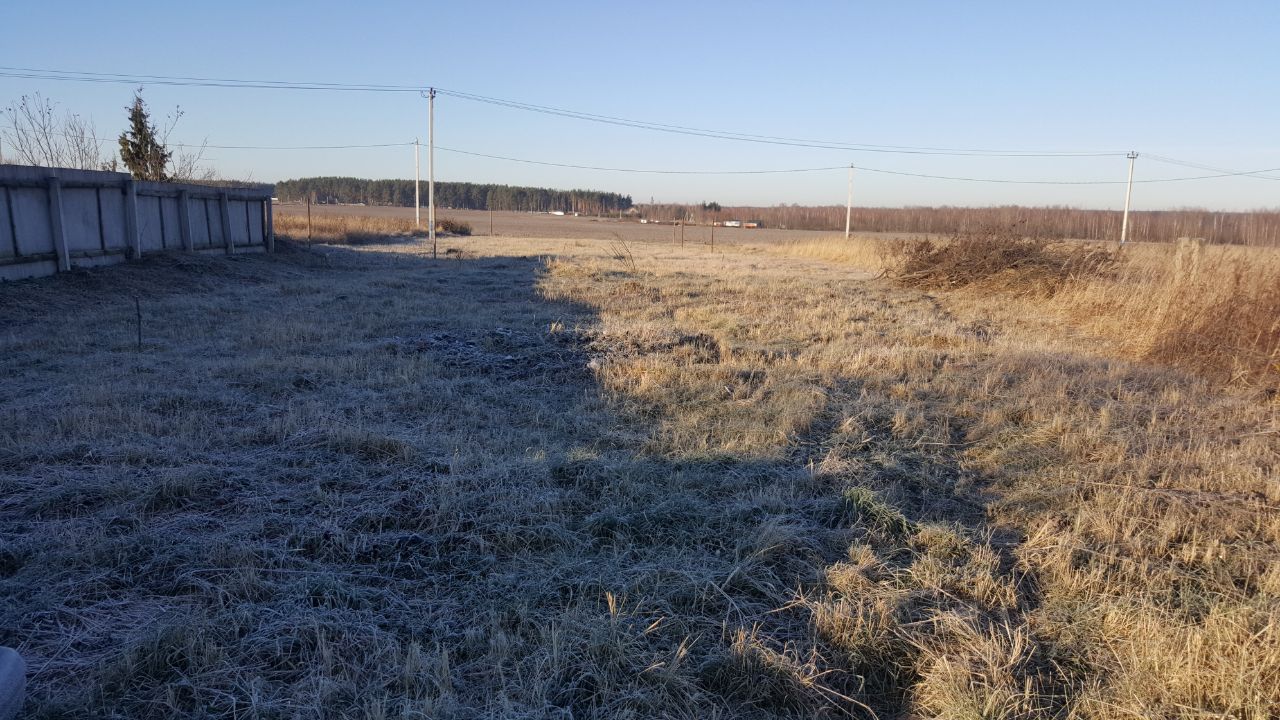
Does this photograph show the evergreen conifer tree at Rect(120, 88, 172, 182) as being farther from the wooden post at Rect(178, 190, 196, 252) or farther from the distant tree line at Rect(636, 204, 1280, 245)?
the distant tree line at Rect(636, 204, 1280, 245)

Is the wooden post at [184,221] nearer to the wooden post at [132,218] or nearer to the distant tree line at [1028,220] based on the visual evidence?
the wooden post at [132,218]

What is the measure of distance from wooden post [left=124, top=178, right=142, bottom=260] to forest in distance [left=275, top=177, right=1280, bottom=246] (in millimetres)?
18352

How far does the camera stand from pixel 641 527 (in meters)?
4.21

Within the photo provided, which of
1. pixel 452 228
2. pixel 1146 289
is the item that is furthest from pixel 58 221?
pixel 452 228

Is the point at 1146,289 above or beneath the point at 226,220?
beneath

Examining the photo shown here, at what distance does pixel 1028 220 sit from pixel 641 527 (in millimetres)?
22383

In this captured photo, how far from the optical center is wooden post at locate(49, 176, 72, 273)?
492 inches

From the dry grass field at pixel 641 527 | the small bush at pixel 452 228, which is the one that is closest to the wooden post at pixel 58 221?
the dry grass field at pixel 641 527

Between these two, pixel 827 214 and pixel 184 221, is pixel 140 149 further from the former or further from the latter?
pixel 827 214

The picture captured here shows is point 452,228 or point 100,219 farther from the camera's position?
point 452,228

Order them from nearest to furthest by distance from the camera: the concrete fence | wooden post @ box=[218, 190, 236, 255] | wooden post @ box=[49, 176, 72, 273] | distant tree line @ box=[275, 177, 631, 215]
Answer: the concrete fence < wooden post @ box=[49, 176, 72, 273] < wooden post @ box=[218, 190, 236, 255] < distant tree line @ box=[275, 177, 631, 215]

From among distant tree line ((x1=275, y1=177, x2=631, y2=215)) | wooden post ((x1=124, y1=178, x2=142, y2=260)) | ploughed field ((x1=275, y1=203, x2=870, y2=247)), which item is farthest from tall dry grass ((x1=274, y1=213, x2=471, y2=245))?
distant tree line ((x1=275, y1=177, x2=631, y2=215))

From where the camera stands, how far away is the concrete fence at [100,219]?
38.7 feet

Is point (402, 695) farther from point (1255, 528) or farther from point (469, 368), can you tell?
point (469, 368)
